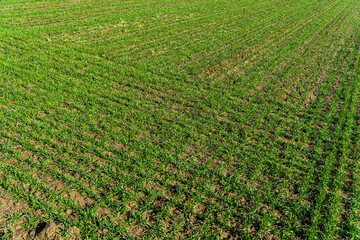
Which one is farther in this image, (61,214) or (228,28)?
(228,28)

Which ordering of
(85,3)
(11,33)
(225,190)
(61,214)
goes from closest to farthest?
1. (61,214)
2. (225,190)
3. (11,33)
4. (85,3)

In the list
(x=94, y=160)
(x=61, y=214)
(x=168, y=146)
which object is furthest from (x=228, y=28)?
(x=61, y=214)

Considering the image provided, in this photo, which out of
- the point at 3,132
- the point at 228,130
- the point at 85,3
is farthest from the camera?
the point at 85,3

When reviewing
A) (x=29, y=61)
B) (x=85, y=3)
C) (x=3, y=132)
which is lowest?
(x=3, y=132)

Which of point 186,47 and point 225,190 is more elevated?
point 186,47

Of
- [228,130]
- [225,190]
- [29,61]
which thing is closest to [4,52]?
[29,61]

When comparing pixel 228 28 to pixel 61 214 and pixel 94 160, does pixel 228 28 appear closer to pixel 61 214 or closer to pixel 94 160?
pixel 94 160

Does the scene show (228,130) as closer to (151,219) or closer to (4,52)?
(151,219)
